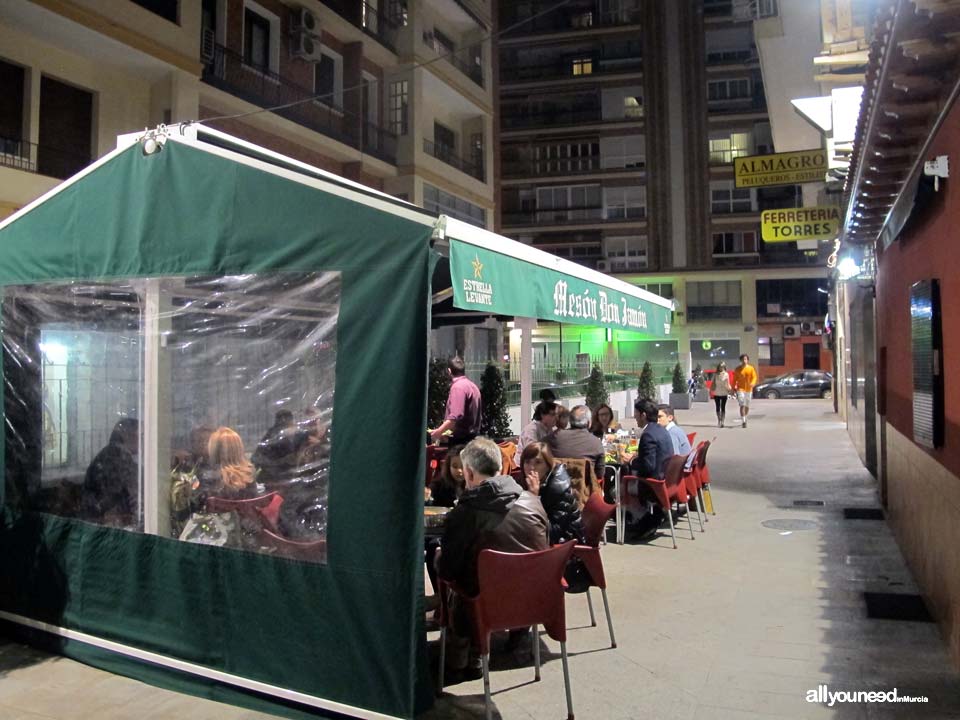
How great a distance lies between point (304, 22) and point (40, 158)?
7674 millimetres

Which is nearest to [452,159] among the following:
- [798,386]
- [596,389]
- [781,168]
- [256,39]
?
[256,39]

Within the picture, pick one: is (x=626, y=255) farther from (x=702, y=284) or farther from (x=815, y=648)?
(x=815, y=648)

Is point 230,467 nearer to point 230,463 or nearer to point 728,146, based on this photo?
point 230,463

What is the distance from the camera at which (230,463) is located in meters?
4.37

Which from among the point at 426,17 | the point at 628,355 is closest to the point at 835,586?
the point at 426,17

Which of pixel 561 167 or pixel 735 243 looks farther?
pixel 561 167

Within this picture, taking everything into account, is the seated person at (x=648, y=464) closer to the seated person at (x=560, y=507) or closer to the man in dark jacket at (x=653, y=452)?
the man in dark jacket at (x=653, y=452)

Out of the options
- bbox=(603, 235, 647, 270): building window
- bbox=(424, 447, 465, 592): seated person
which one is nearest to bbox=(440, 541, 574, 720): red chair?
bbox=(424, 447, 465, 592): seated person

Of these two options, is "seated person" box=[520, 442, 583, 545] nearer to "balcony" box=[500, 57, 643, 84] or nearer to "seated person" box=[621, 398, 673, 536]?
"seated person" box=[621, 398, 673, 536]

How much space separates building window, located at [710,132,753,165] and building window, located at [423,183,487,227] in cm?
2625

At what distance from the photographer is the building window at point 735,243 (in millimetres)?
45312

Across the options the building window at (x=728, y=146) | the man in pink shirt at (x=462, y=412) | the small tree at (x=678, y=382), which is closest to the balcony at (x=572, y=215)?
the building window at (x=728, y=146)

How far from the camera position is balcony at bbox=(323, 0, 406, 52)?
19516mm

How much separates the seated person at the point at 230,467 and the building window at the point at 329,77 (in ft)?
53.8
